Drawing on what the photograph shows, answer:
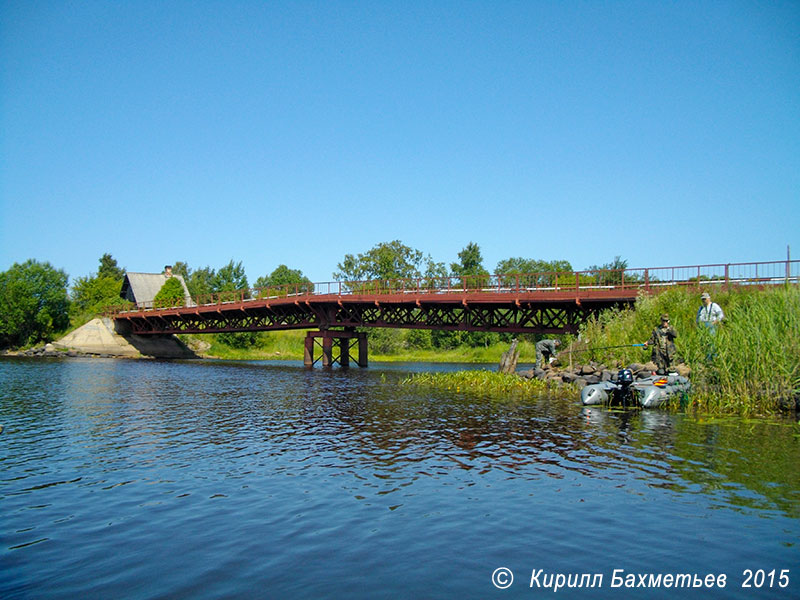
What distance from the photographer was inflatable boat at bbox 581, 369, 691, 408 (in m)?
20.2

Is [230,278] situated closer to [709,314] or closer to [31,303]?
[31,303]

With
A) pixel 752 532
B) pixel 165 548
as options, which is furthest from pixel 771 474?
pixel 165 548

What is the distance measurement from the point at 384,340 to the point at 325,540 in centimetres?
7518

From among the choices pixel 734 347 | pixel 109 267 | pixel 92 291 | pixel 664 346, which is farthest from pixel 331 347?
pixel 109 267

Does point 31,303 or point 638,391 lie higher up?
point 31,303

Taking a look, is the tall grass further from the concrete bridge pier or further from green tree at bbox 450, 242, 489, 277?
green tree at bbox 450, 242, 489, 277

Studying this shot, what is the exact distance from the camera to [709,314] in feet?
69.8

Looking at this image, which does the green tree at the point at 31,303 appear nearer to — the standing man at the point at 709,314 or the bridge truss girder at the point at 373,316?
the bridge truss girder at the point at 373,316

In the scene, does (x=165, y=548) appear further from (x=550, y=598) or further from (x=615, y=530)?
(x=615, y=530)

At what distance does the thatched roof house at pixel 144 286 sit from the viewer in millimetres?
87062

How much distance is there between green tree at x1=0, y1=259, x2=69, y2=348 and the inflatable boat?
234 ft

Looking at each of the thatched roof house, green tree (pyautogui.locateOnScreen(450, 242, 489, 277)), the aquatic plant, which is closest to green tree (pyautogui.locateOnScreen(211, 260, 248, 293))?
the thatched roof house

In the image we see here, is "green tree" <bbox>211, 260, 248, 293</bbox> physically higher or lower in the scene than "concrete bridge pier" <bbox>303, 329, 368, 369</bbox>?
higher

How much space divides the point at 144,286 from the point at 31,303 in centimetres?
1801
